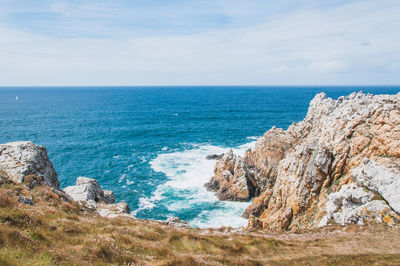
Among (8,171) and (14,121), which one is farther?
(14,121)

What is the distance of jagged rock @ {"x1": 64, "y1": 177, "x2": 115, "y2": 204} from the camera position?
105ft

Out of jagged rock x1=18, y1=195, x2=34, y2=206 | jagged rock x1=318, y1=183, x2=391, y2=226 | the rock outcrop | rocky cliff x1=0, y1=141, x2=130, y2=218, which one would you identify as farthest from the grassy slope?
the rock outcrop

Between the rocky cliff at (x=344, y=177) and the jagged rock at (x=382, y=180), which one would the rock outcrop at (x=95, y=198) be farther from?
the jagged rock at (x=382, y=180)

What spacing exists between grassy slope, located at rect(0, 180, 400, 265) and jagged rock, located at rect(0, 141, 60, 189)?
2.98m

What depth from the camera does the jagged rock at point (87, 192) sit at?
32.0 meters

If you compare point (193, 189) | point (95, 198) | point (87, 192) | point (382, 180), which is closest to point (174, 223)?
point (95, 198)

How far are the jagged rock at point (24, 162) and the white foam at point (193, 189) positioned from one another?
62.8ft

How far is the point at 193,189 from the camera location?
5475 cm

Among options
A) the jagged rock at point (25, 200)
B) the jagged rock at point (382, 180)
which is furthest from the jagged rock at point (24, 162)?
the jagged rock at point (382, 180)

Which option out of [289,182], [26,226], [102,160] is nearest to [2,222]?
[26,226]

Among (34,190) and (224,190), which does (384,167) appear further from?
(34,190)

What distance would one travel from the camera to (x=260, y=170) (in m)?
57.2

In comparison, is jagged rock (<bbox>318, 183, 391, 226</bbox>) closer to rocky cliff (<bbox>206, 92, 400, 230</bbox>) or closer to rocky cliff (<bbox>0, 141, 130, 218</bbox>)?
rocky cliff (<bbox>206, 92, 400, 230</bbox>)

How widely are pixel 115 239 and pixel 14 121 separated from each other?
426ft
